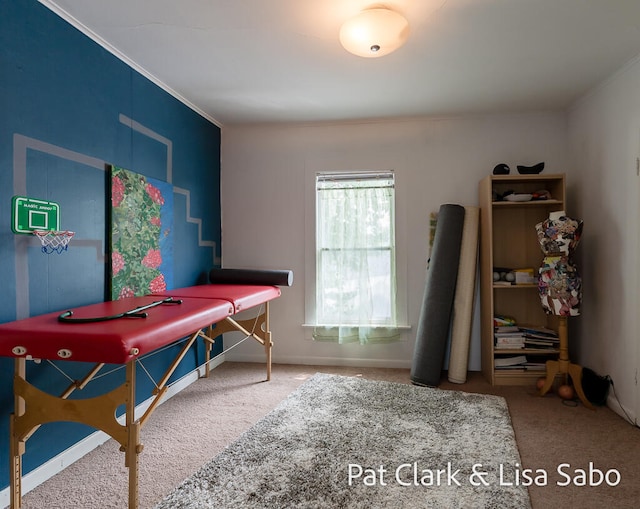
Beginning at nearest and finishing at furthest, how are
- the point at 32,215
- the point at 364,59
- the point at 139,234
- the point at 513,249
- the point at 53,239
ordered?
the point at 32,215, the point at 53,239, the point at 364,59, the point at 139,234, the point at 513,249

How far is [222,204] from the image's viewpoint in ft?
14.3

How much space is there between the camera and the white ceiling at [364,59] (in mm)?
2195

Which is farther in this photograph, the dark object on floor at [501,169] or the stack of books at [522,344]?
the dark object on floor at [501,169]

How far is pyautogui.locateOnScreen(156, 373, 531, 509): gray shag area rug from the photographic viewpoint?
6.16 feet

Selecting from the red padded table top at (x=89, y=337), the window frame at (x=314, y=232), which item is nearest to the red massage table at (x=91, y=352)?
the red padded table top at (x=89, y=337)

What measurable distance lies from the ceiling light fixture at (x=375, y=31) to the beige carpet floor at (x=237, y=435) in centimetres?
239

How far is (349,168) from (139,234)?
210 cm

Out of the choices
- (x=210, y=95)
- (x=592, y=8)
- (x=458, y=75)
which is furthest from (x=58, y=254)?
(x=592, y=8)

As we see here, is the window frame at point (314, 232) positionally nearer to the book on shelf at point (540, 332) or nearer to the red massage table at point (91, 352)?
the book on shelf at point (540, 332)

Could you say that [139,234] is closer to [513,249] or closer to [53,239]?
[53,239]

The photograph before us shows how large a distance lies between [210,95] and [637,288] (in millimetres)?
3458

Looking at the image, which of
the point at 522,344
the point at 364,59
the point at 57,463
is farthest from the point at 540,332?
the point at 57,463

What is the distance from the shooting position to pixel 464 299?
3.66 m

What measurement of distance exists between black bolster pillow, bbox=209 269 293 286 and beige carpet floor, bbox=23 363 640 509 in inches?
34.4
